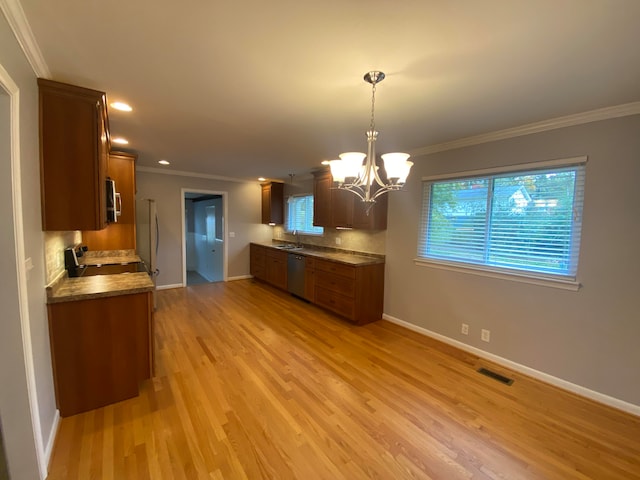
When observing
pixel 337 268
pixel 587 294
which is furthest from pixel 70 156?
pixel 587 294

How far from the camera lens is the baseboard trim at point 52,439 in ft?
5.25

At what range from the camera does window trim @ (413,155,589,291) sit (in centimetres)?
242

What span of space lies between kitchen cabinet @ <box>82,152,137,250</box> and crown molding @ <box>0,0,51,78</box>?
2.16m

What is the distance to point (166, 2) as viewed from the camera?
47.7 inches

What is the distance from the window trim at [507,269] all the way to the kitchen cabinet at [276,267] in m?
2.66

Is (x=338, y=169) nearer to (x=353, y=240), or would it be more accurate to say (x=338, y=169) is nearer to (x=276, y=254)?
(x=353, y=240)

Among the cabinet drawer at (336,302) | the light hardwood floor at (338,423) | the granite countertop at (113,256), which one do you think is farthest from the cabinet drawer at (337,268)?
the granite countertop at (113,256)

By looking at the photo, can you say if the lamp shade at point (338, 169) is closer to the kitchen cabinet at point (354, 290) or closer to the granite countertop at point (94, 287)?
the granite countertop at point (94, 287)

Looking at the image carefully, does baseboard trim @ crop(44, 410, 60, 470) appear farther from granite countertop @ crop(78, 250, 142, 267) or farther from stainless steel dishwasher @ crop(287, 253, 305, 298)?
stainless steel dishwasher @ crop(287, 253, 305, 298)

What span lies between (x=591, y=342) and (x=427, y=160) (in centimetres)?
242

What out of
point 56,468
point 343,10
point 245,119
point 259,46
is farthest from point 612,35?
point 56,468

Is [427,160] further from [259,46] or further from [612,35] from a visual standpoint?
[259,46]

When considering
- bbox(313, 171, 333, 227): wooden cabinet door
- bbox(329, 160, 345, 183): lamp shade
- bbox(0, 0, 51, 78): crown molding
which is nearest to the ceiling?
bbox(0, 0, 51, 78): crown molding

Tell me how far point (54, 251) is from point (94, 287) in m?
0.61
